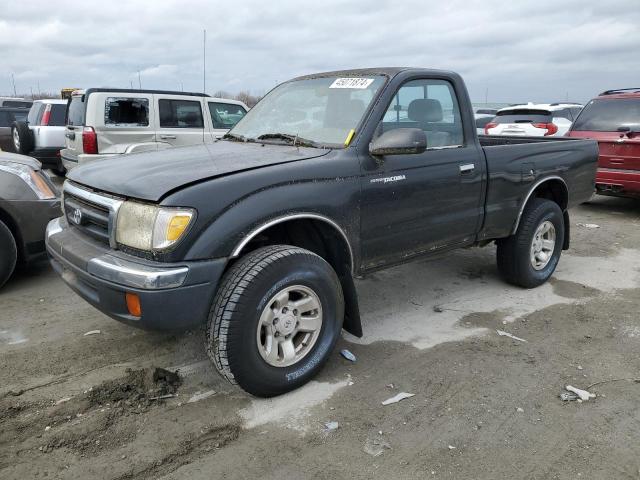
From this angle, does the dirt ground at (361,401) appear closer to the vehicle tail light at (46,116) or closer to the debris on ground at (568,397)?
the debris on ground at (568,397)

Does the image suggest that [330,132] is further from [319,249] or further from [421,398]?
[421,398]

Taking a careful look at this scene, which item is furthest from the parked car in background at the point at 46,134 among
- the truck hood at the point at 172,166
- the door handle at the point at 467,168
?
the door handle at the point at 467,168

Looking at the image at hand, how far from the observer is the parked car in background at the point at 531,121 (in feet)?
34.6

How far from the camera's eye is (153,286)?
2.52m

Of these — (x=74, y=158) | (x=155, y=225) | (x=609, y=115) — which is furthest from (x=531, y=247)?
(x=74, y=158)

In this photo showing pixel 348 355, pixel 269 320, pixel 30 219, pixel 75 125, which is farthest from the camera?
pixel 75 125

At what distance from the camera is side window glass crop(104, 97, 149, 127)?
8.14 meters

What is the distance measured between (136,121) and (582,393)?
7566 mm

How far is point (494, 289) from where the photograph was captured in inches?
193

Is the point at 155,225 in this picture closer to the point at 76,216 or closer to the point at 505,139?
the point at 76,216

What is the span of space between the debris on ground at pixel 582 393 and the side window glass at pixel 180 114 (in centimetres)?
746

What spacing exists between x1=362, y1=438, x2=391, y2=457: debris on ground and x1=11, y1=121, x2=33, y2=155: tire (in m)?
10.3

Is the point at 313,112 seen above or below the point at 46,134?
above

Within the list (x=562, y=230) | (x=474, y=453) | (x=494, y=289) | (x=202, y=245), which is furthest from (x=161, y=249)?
(x=562, y=230)
